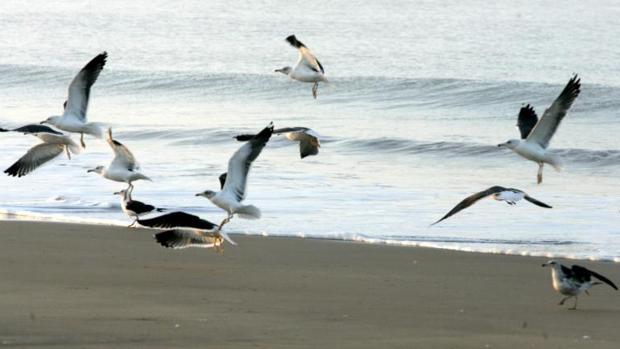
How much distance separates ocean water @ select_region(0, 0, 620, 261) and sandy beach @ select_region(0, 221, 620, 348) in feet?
3.94

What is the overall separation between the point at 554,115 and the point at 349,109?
13.7 meters

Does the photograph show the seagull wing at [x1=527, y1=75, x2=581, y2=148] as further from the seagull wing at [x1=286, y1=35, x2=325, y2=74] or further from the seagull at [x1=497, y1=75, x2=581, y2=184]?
the seagull wing at [x1=286, y1=35, x2=325, y2=74]

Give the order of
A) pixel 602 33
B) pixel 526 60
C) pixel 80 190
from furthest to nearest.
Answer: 1. pixel 602 33
2. pixel 526 60
3. pixel 80 190

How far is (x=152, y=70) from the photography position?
3080 cm

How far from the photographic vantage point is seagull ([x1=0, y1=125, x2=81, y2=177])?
494 inches

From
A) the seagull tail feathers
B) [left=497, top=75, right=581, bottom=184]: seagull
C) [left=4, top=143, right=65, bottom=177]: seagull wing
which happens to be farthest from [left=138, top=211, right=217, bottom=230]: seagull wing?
[left=4, top=143, right=65, bottom=177]: seagull wing

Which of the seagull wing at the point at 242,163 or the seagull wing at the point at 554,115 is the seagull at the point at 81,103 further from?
the seagull wing at the point at 554,115

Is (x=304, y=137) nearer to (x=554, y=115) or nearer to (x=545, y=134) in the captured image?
(x=545, y=134)

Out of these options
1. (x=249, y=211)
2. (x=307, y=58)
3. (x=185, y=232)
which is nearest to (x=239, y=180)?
(x=249, y=211)

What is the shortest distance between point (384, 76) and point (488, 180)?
38.6 ft

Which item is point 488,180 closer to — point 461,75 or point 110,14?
point 461,75

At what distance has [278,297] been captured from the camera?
27.7 ft

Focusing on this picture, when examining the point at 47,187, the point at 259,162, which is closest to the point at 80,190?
the point at 47,187

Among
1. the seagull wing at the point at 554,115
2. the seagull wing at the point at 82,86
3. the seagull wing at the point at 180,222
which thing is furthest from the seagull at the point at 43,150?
the seagull wing at the point at 554,115
